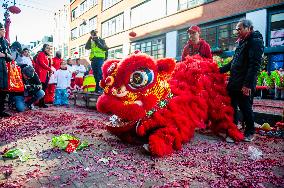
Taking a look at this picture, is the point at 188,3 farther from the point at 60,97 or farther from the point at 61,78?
the point at 60,97

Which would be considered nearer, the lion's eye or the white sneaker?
the lion's eye

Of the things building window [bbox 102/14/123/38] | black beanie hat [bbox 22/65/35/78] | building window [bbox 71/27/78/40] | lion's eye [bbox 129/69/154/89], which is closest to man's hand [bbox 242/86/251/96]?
lion's eye [bbox 129/69/154/89]

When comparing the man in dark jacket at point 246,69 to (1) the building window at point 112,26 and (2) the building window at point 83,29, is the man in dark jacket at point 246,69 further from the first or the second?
(2) the building window at point 83,29

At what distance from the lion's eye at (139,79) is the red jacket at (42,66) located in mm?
5983

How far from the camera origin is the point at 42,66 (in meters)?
8.88

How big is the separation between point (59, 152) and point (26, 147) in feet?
2.06

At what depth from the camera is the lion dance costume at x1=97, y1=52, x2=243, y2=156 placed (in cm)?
365

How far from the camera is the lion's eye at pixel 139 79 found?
3.70m

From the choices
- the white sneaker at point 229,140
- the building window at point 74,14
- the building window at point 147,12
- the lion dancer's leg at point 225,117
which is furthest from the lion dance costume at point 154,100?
the building window at point 74,14

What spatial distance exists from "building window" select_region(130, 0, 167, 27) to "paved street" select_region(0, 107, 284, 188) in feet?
69.3

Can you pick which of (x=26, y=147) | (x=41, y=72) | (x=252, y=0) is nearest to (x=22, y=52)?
(x=41, y=72)

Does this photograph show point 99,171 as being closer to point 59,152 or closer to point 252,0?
point 59,152

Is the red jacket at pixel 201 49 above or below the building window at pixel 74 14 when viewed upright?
below

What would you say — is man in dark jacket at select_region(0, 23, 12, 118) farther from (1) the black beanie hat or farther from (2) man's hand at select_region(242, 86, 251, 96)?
(2) man's hand at select_region(242, 86, 251, 96)
